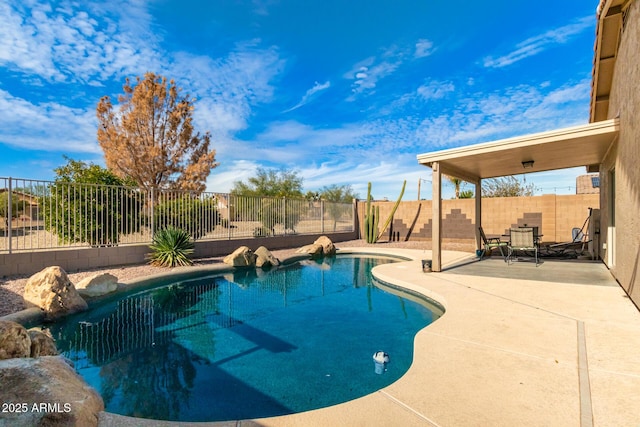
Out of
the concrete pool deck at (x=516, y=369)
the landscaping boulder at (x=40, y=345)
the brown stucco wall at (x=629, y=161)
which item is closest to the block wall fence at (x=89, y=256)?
the landscaping boulder at (x=40, y=345)

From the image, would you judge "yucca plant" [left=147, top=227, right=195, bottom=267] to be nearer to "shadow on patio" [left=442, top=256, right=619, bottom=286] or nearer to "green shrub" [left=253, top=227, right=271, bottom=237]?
"green shrub" [left=253, top=227, right=271, bottom=237]

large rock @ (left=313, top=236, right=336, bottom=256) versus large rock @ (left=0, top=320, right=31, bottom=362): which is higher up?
large rock @ (left=0, top=320, right=31, bottom=362)

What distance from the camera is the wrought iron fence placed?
7508mm

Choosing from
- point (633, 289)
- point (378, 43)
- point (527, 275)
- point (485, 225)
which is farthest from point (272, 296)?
point (378, 43)

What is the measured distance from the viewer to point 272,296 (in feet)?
21.9

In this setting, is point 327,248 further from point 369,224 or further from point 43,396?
point 43,396

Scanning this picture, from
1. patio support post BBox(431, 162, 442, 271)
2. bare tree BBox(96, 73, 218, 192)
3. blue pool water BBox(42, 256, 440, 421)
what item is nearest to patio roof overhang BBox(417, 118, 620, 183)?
patio support post BBox(431, 162, 442, 271)

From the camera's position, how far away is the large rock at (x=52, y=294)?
192 inches

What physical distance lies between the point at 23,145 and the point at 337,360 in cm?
3028

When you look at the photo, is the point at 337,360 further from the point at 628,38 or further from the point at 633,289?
the point at 628,38

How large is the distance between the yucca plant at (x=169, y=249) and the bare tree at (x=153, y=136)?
1509cm

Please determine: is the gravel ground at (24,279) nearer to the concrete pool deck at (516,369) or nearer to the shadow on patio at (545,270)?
the concrete pool deck at (516,369)

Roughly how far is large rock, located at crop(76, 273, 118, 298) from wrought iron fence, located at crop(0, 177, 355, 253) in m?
2.88

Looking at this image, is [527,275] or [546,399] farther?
[527,275]
